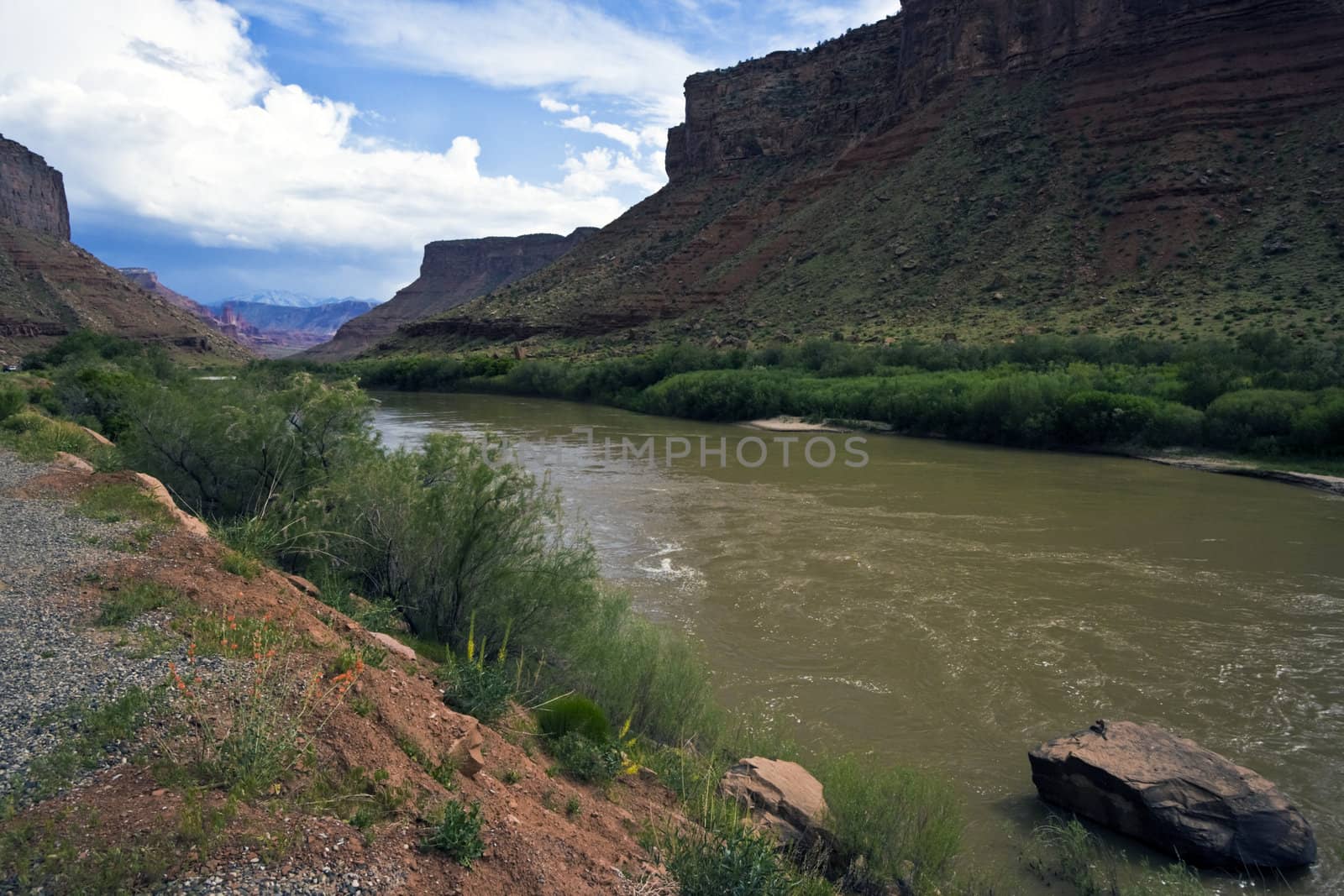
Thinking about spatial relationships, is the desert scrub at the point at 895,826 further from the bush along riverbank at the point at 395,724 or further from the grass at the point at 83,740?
the grass at the point at 83,740

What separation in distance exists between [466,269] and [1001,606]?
177 metres

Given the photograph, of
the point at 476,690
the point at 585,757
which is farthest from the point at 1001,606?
the point at 476,690

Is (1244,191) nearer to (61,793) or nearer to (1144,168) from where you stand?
(1144,168)

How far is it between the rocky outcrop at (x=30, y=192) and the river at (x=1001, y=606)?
12097 centimetres

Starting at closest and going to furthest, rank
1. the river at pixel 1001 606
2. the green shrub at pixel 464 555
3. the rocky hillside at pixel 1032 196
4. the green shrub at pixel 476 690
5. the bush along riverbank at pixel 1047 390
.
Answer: the green shrub at pixel 476 690
the green shrub at pixel 464 555
the river at pixel 1001 606
the bush along riverbank at pixel 1047 390
the rocky hillside at pixel 1032 196

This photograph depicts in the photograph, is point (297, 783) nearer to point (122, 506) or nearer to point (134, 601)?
point (134, 601)

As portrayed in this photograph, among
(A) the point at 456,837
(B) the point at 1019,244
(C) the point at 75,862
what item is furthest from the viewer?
(B) the point at 1019,244

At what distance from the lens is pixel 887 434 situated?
37281mm

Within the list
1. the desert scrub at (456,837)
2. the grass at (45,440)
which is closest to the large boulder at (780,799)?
the desert scrub at (456,837)

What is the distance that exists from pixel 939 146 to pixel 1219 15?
57.5 feet

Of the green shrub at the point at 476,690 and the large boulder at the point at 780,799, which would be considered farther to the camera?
the green shrub at the point at 476,690

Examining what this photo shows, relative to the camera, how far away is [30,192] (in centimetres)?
11631

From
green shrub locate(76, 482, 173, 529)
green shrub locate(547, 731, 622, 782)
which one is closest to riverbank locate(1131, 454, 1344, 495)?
green shrub locate(547, 731, 622, 782)

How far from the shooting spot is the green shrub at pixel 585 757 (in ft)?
19.5
